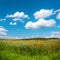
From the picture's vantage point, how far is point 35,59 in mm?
11852

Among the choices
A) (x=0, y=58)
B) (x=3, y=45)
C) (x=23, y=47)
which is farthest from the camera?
(x=3, y=45)

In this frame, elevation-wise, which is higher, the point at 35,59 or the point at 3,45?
the point at 3,45

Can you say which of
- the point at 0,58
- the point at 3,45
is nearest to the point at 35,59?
the point at 0,58

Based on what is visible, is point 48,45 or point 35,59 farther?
point 48,45

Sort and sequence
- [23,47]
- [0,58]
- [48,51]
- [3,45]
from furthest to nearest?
[3,45] → [23,47] → [48,51] → [0,58]

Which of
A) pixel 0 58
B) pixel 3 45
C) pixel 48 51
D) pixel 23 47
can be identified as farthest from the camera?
pixel 3 45

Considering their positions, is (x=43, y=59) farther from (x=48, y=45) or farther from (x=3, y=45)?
(x=3, y=45)

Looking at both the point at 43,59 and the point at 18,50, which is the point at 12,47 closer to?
the point at 18,50

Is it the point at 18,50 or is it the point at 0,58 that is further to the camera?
the point at 18,50

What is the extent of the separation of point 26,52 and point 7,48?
1950 mm

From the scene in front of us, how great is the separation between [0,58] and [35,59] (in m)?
2.13

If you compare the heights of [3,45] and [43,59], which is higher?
[3,45]

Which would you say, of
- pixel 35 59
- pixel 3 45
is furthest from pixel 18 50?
pixel 35 59

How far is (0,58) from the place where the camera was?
11328mm
